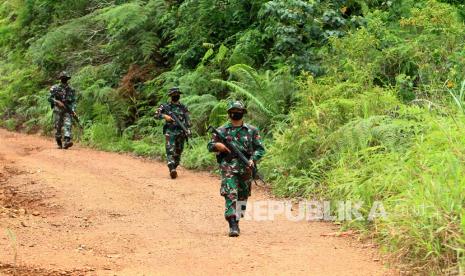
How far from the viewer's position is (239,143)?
A: 709 cm

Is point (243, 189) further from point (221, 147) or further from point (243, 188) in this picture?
point (221, 147)

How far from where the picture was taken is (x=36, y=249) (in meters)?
6.36

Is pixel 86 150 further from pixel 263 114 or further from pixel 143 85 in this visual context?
pixel 263 114

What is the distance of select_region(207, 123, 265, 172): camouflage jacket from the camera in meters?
7.05

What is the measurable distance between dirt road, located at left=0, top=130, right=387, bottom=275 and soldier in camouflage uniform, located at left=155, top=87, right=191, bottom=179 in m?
0.39

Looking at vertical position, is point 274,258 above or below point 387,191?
below

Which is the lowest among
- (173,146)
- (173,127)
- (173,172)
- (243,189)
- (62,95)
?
(243,189)

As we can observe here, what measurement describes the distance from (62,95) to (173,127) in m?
4.46

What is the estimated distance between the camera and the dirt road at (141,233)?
5.71 metres

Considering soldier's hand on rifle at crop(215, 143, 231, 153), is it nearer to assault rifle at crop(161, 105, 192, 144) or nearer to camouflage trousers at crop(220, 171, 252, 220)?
camouflage trousers at crop(220, 171, 252, 220)

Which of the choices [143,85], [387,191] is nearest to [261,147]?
[387,191]

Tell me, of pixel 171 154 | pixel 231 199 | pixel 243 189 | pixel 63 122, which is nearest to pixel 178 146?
pixel 171 154

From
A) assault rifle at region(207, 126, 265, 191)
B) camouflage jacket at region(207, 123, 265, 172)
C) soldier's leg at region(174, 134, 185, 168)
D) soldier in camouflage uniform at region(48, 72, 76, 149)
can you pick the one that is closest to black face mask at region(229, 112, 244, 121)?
camouflage jacket at region(207, 123, 265, 172)

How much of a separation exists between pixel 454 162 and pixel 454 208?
0.80 metres
